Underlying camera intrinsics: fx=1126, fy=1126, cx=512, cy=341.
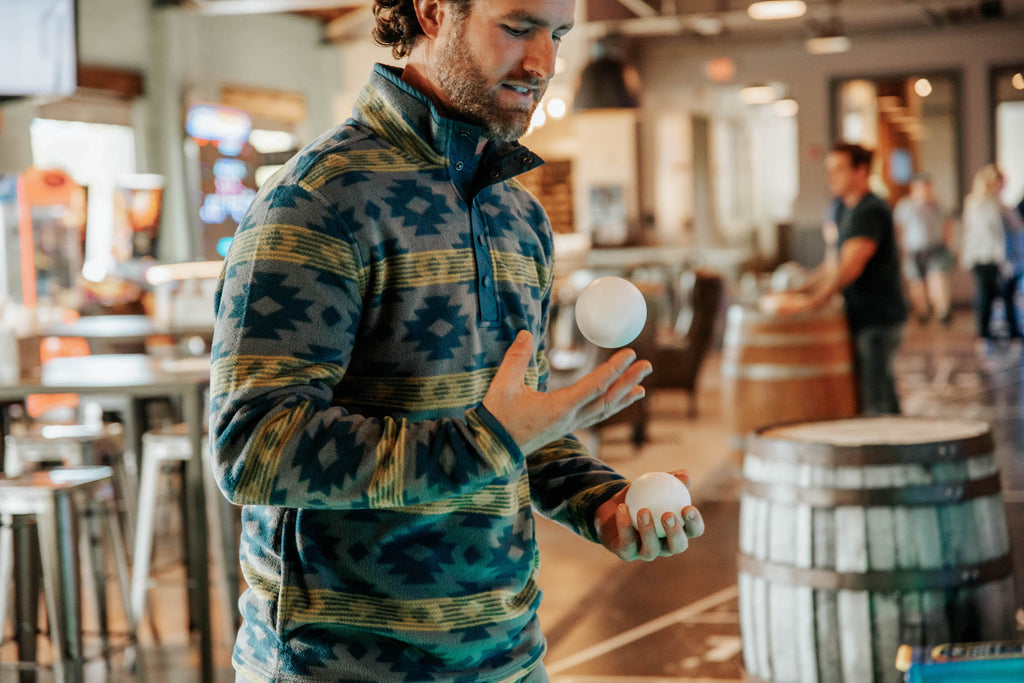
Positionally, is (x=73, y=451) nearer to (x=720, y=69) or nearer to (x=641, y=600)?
(x=641, y=600)

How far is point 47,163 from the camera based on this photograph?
35.9 ft

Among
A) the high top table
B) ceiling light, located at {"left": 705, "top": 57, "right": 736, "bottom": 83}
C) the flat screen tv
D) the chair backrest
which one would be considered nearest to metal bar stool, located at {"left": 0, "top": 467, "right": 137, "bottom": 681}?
the high top table

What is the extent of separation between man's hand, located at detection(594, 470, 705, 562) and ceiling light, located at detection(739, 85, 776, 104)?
1570 centimetres

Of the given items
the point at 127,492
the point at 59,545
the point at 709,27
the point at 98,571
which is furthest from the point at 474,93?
the point at 709,27

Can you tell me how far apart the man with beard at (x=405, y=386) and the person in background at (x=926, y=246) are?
44.9 ft

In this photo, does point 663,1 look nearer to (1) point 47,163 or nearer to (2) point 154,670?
(1) point 47,163

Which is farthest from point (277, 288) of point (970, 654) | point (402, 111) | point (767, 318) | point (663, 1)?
point (663, 1)

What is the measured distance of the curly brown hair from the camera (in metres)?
1.39

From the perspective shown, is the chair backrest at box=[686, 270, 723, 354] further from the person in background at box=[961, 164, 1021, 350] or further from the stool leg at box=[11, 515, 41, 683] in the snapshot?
the stool leg at box=[11, 515, 41, 683]

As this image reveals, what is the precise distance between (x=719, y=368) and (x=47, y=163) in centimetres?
698

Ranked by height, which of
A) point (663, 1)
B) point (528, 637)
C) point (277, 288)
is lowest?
point (528, 637)

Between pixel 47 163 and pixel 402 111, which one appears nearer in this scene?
pixel 402 111

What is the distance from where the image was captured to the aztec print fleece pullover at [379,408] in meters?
1.12

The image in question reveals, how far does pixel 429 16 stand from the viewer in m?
1.33
